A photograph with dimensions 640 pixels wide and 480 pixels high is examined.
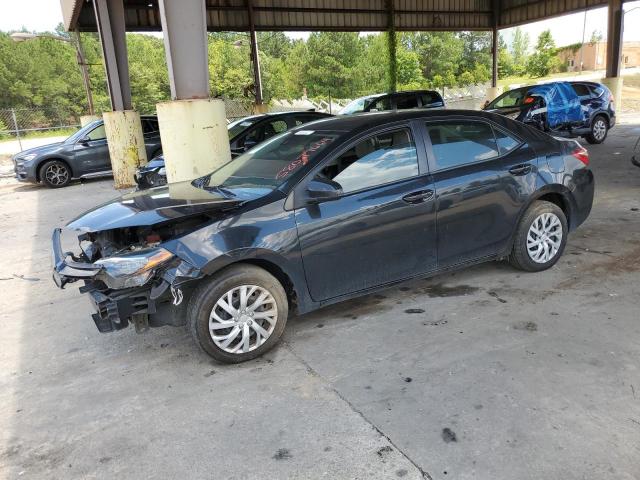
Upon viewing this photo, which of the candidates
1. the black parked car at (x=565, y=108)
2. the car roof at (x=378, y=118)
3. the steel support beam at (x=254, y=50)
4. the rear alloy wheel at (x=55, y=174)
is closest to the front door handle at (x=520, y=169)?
the car roof at (x=378, y=118)

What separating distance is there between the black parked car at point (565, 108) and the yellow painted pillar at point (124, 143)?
29.9 feet

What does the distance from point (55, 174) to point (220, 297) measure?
459 inches

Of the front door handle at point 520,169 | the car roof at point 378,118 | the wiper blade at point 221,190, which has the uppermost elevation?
the car roof at point 378,118

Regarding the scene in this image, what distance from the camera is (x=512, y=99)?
1430 centimetres

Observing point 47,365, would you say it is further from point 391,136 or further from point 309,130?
point 391,136

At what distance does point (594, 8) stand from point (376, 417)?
24.1 m

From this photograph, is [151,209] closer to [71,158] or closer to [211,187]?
[211,187]

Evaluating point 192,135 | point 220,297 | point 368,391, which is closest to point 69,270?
point 220,297

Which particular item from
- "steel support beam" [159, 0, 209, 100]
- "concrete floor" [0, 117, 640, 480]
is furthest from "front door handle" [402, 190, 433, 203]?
"steel support beam" [159, 0, 209, 100]

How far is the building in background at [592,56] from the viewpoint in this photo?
83688 millimetres

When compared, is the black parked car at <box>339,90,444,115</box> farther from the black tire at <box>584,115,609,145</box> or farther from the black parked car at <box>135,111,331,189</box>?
the black tire at <box>584,115,609,145</box>

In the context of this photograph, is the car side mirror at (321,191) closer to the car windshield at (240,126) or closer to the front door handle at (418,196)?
the front door handle at (418,196)

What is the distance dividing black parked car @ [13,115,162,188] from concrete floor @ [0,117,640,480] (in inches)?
360

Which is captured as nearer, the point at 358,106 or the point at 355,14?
the point at 358,106
